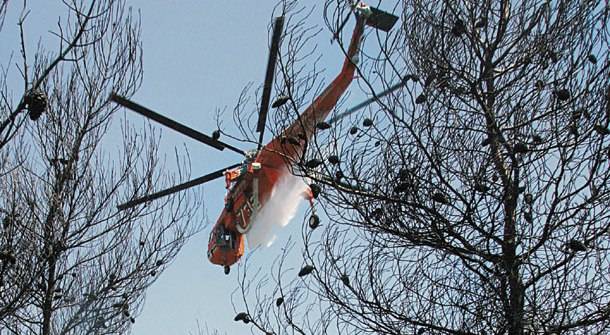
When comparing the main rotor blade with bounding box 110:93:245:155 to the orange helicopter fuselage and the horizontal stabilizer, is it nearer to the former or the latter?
the orange helicopter fuselage

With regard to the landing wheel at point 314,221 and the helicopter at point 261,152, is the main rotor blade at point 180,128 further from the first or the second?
the landing wheel at point 314,221

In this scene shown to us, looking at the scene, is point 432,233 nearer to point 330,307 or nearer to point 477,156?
point 477,156

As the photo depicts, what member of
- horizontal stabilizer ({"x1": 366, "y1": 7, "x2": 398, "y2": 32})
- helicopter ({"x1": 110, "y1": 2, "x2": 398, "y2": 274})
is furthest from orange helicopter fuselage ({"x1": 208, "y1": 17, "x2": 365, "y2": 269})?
horizontal stabilizer ({"x1": 366, "y1": 7, "x2": 398, "y2": 32})

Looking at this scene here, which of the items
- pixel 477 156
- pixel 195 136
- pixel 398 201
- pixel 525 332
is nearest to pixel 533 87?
pixel 477 156

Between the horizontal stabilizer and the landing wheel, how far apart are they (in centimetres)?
134

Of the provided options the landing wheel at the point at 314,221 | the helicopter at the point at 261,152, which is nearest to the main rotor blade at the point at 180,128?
the helicopter at the point at 261,152

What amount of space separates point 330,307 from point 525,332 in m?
1.32

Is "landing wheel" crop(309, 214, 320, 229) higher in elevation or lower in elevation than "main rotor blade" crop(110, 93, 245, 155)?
lower

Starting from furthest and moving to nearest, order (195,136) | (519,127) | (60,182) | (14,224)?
(195,136) < (60,182) < (14,224) < (519,127)

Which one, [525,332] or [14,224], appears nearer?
[525,332]

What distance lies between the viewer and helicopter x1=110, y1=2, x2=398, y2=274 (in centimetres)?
393

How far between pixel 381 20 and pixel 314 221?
4.85 ft

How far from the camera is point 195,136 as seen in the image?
27.1ft

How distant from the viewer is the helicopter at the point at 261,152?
393 centimetres
